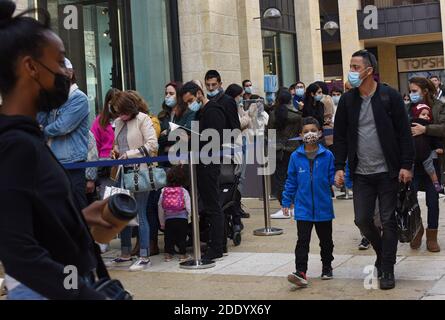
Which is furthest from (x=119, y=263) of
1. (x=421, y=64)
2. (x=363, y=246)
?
(x=421, y=64)

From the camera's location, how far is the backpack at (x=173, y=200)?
834 cm

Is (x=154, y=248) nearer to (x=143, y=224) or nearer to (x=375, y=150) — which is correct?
(x=143, y=224)

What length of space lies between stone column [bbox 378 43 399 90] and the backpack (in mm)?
32802

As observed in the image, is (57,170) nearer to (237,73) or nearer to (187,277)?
(187,277)

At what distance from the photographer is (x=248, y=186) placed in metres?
11.8

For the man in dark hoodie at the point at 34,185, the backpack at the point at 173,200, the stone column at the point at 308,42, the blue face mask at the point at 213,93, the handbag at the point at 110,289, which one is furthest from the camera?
the stone column at the point at 308,42

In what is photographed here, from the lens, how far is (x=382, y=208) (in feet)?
21.6

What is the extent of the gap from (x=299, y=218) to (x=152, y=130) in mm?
2166

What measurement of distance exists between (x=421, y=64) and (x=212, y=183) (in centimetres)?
3305

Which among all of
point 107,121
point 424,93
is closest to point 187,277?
point 107,121

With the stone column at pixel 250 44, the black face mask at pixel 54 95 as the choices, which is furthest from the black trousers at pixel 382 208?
the stone column at pixel 250 44

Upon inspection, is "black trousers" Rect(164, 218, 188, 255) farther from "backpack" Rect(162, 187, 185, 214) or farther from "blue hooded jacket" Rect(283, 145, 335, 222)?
"blue hooded jacket" Rect(283, 145, 335, 222)

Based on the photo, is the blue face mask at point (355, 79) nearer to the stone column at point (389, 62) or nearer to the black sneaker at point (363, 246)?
the black sneaker at point (363, 246)

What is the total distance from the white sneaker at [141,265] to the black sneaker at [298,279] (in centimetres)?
201
